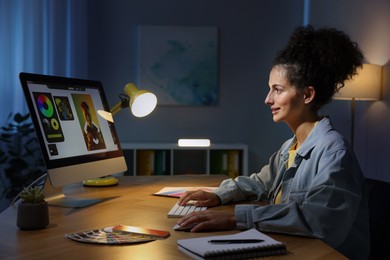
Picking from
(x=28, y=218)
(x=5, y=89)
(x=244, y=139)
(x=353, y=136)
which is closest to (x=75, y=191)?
(x=28, y=218)

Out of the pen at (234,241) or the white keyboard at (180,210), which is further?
the white keyboard at (180,210)

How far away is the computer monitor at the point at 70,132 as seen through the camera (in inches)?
61.7

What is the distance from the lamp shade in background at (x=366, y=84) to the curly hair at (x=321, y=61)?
1.82 metres

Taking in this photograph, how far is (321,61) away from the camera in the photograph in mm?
1616

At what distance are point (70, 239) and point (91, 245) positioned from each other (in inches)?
3.1

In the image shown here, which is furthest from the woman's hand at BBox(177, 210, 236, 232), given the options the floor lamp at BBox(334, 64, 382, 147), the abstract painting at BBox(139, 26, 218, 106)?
the abstract painting at BBox(139, 26, 218, 106)

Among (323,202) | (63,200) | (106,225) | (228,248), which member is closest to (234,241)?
(228,248)

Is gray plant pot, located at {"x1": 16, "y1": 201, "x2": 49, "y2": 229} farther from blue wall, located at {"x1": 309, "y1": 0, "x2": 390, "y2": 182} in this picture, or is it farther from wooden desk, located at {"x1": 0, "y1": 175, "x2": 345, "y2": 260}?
blue wall, located at {"x1": 309, "y1": 0, "x2": 390, "y2": 182}

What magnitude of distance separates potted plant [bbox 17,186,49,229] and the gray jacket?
0.55 metres

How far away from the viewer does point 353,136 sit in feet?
12.3

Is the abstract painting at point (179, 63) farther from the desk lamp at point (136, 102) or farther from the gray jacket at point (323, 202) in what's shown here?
the gray jacket at point (323, 202)

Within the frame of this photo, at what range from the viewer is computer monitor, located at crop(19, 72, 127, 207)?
1566mm

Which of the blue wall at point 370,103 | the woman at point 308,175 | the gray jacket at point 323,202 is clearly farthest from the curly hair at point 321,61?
the blue wall at point 370,103

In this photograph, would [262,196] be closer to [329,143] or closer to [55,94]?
[329,143]
